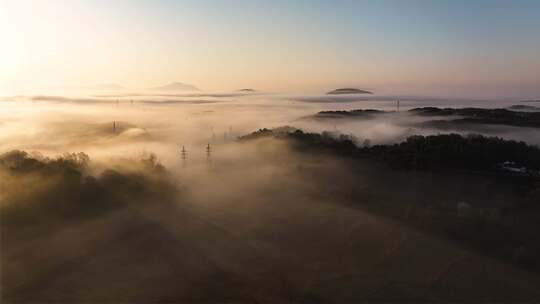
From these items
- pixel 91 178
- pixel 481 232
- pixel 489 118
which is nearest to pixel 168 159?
pixel 91 178

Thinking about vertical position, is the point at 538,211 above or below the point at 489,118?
below

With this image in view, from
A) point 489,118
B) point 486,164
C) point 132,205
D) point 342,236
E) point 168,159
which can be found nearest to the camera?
point 342,236

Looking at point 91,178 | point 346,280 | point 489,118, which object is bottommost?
point 346,280

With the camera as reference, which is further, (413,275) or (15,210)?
(15,210)

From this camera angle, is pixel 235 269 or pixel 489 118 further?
pixel 489 118

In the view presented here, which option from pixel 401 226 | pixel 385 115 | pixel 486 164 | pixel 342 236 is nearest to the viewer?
pixel 342 236

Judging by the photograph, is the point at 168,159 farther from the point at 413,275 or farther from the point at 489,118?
the point at 489,118

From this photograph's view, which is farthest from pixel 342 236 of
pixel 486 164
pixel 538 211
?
pixel 486 164

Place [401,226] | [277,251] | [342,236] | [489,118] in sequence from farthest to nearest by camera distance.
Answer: [489,118] → [401,226] → [342,236] → [277,251]

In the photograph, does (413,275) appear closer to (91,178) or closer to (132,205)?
(132,205)
